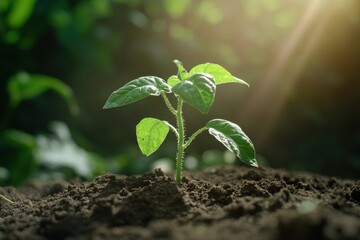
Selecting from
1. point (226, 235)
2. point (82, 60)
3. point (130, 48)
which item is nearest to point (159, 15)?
point (130, 48)

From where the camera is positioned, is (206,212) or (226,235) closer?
(226,235)

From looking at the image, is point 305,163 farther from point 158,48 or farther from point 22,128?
point 22,128

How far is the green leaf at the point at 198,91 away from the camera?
1.78 m

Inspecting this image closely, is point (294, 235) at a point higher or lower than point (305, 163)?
higher

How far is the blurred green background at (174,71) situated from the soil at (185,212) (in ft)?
10.2

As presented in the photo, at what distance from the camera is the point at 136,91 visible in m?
1.96

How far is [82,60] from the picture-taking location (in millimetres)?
6188

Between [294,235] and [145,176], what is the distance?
93 cm

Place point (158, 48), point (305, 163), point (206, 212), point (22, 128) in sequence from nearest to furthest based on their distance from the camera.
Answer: point (206, 212) < point (305, 163) < point (22, 128) < point (158, 48)

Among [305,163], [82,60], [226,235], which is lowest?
[305,163]

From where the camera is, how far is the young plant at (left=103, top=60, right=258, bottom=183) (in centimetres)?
182

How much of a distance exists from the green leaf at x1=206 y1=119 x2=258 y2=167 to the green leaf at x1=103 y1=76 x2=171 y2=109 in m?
0.23

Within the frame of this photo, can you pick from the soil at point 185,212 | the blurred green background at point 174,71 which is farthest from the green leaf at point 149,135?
the blurred green background at point 174,71

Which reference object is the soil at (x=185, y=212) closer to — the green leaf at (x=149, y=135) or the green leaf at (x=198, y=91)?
the green leaf at (x=149, y=135)
